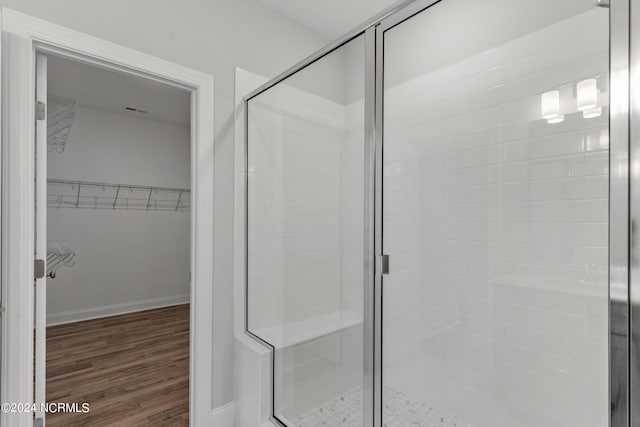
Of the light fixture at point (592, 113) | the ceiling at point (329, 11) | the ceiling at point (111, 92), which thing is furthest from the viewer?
the ceiling at point (111, 92)

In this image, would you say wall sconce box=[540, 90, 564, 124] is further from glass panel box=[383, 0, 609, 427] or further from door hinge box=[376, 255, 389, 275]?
door hinge box=[376, 255, 389, 275]

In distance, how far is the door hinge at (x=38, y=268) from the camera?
1516 millimetres

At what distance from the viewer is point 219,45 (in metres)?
2.03

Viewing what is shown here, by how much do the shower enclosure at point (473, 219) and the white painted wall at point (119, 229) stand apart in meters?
3.44

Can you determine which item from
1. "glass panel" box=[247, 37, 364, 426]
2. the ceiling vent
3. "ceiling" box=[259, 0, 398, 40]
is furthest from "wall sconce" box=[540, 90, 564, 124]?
the ceiling vent

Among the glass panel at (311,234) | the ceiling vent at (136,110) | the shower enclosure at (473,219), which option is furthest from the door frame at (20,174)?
the ceiling vent at (136,110)

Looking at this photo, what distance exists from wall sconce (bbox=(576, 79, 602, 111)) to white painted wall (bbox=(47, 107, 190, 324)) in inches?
183

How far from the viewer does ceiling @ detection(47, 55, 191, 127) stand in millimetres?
2971

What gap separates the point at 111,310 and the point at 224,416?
2990 mm

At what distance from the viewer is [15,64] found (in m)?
1.40

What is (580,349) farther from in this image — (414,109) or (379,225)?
(414,109)

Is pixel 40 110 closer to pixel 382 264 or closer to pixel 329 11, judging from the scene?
pixel 382 264

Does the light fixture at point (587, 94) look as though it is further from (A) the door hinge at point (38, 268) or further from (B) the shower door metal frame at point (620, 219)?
(A) the door hinge at point (38, 268)

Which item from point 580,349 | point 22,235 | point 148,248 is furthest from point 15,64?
point 148,248
